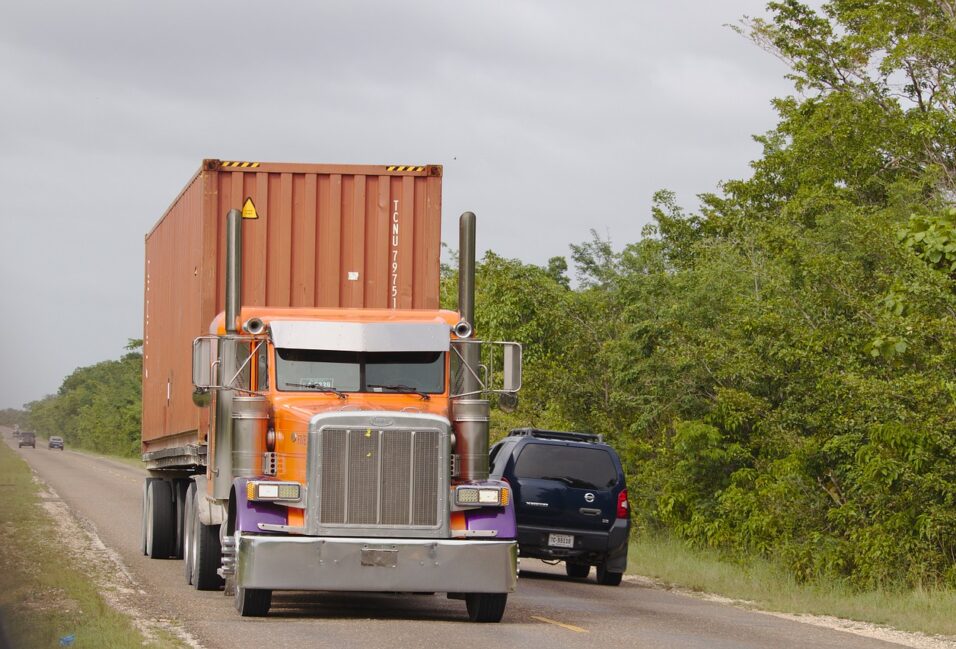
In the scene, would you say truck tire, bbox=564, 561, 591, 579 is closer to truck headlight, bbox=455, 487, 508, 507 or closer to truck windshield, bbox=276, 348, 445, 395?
truck windshield, bbox=276, 348, 445, 395

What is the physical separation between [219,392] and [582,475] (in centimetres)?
629

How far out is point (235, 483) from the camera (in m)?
11.8

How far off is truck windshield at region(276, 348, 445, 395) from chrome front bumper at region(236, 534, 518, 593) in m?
1.60

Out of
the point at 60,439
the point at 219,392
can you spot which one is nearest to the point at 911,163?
the point at 219,392

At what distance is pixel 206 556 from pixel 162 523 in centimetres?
457

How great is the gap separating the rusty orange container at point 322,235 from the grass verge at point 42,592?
2.66 metres

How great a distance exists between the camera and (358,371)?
12578 millimetres

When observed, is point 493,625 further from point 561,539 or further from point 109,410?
point 109,410

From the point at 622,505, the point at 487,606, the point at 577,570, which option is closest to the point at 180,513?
the point at 577,570

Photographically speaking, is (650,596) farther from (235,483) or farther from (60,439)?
(60,439)

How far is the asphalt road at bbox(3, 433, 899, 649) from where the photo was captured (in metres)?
10.8

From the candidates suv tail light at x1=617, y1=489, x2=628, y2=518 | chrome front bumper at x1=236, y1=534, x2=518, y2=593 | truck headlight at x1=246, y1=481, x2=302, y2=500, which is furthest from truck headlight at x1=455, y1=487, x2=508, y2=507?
suv tail light at x1=617, y1=489, x2=628, y2=518

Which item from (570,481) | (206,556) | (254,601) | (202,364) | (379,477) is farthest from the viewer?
(570,481)

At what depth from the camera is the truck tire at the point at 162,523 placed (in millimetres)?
18438
